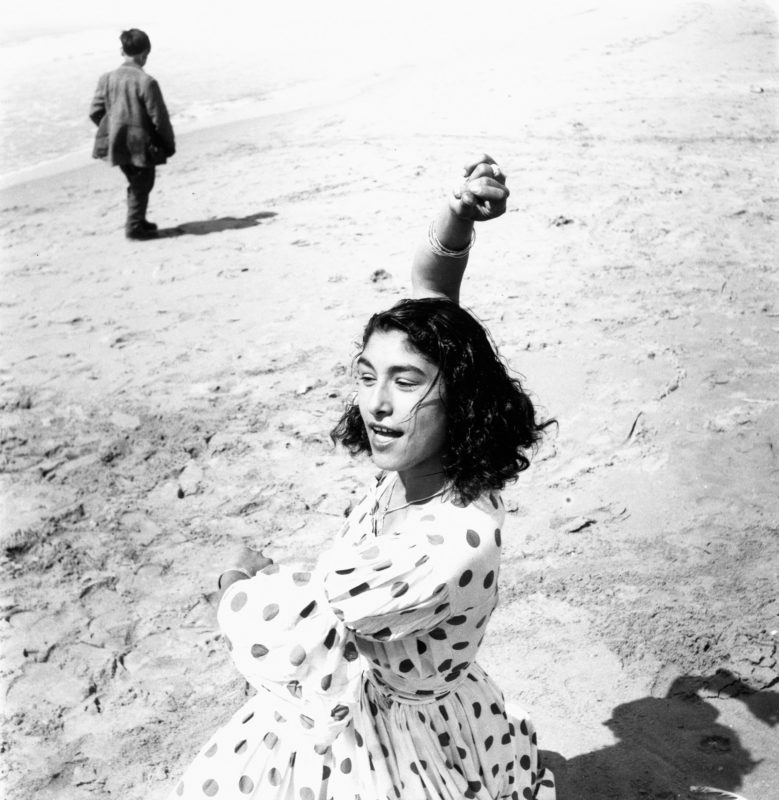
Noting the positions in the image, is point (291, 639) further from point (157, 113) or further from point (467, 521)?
point (157, 113)

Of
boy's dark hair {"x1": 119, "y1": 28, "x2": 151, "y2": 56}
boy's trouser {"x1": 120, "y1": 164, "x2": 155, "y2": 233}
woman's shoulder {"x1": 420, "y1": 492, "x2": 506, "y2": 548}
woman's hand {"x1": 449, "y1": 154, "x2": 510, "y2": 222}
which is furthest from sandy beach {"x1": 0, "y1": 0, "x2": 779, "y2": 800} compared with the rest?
boy's dark hair {"x1": 119, "y1": 28, "x2": 151, "y2": 56}

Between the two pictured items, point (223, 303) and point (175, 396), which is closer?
point (175, 396)

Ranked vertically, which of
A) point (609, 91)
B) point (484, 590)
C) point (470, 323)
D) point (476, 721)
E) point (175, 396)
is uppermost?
point (470, 323)

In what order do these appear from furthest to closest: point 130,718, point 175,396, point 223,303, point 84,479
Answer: point 223,303
point 175,396
point 84,479
point 130,718

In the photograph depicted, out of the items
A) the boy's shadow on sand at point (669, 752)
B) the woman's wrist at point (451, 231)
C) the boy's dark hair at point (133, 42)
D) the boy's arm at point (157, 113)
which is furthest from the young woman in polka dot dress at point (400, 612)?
the boy's dark hair at point (133, 42)

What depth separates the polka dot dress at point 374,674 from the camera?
185cm

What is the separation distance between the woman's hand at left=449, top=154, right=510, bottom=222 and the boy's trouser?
5.96 meters

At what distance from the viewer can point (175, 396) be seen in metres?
5.47

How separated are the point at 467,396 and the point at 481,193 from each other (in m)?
0.55

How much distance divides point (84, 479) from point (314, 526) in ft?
3.93

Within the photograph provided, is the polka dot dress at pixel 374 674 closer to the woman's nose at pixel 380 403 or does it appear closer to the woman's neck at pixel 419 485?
the woman's neck at pixel 419 485

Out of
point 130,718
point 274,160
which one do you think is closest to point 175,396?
point 130,718

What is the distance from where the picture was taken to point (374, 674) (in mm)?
2152

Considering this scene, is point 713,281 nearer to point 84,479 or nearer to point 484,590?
point 84,479
